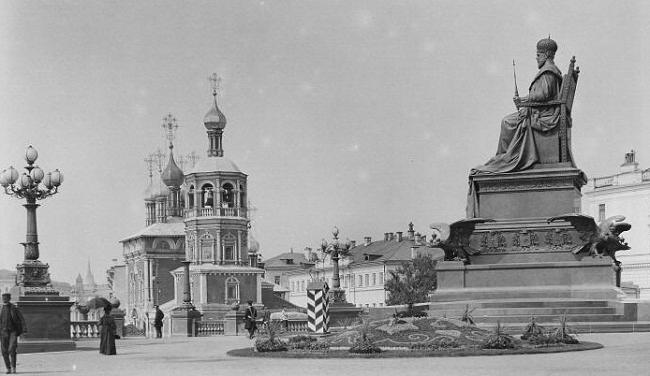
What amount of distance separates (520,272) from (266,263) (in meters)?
145

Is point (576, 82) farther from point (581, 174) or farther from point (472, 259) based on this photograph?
point (472, 259)

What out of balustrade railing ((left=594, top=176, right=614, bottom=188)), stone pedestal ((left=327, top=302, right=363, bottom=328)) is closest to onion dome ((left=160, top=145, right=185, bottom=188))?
balustrade railing ((left=594, top=176, right=614, bottom=188))

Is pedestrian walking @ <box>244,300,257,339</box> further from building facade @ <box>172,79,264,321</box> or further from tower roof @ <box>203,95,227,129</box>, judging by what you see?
tower roof @ <box>203,95,227,129</box>

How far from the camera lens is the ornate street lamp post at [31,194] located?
110ft

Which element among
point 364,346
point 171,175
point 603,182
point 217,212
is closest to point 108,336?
point 364,346

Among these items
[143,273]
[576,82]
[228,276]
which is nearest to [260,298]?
[228,276]

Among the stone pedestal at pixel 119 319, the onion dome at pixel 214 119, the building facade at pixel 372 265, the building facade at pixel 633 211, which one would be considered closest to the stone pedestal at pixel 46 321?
the stone pedestal at pixel 119 319

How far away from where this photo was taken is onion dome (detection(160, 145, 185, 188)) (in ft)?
486

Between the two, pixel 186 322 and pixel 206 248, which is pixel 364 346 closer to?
pixel 186 322

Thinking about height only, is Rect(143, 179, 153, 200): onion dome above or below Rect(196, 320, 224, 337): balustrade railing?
above

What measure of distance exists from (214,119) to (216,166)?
6.61 metres

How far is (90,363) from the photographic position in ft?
80.8

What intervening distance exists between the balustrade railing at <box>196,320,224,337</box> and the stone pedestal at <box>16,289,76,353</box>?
18125mm

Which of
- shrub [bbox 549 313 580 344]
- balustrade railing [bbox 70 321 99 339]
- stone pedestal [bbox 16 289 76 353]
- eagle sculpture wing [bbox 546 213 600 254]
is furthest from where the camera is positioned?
balustrade railing [bbox 70 321 99 339]
